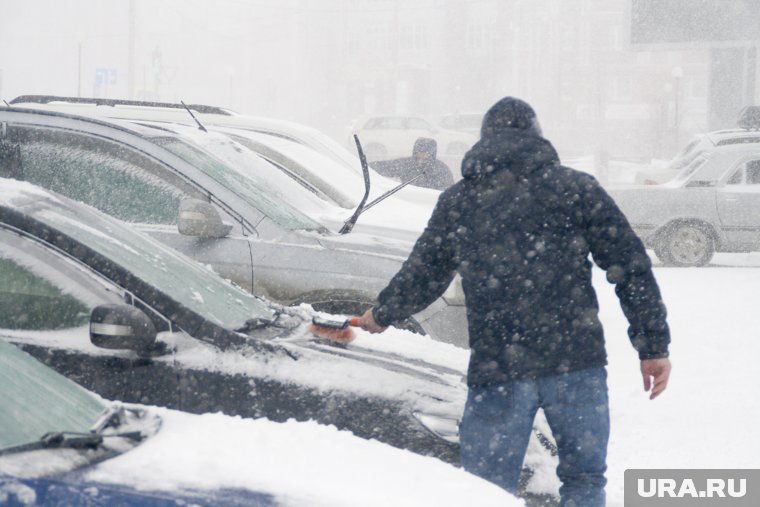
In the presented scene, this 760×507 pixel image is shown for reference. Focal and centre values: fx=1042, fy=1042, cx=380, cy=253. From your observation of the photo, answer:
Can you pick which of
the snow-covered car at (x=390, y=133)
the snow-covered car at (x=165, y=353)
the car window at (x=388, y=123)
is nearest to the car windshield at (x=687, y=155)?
the snow-covered car at (x=165, y=353)

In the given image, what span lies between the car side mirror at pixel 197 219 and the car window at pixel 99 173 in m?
0.59

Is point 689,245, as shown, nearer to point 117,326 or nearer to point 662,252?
point 662,252

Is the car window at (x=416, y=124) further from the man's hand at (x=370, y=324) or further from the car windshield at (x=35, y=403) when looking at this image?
the car windshield at (x=35, y=403)

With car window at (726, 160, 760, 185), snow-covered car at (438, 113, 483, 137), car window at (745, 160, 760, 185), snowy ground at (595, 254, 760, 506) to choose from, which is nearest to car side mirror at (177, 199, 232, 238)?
snowy ground at (595, 254, 760, 506)

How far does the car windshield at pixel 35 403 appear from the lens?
235cm

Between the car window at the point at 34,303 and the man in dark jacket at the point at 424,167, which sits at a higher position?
the man in dark jacket at the point at 424,167

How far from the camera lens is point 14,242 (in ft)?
11.3

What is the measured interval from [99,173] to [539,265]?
3.29 meters

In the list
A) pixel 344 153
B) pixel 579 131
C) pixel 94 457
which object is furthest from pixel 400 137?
pixel 94 457

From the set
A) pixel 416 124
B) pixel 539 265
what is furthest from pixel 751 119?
pixel 416 124

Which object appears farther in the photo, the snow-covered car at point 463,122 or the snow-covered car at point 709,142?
the snow-covered car at point 463,122

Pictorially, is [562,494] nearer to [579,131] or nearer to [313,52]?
[579,131]

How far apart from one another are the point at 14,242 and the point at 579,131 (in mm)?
57017

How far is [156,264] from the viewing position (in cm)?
381
